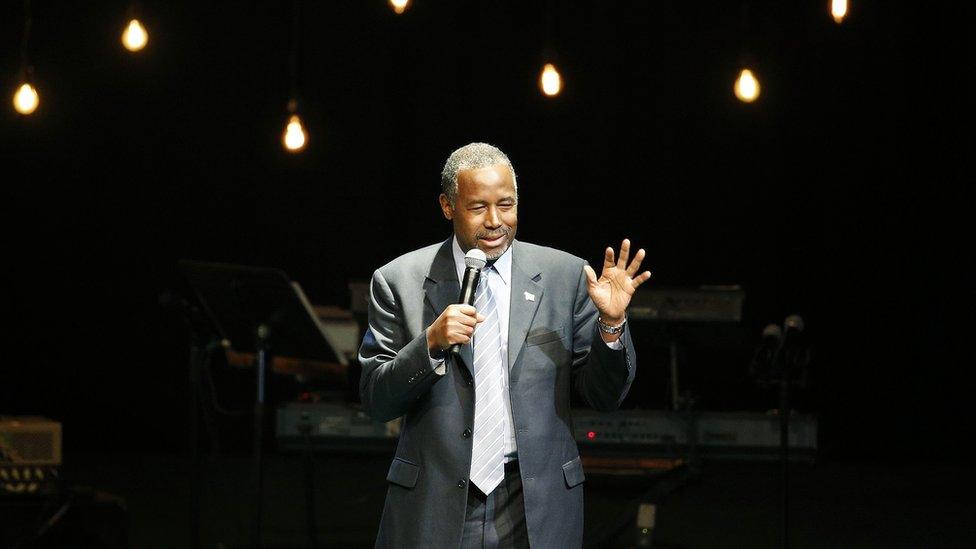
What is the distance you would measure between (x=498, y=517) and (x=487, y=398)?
0.24m

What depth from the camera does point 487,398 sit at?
2.52 metres

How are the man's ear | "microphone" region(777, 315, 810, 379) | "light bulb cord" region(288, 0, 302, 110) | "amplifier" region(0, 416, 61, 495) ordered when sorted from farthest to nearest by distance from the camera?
"light bulb cord" region(288, 0, 302, 110), "amplifier" region(0, 416, 61, 495), "microphone" region(777, 315, 810, 379), the man's ear

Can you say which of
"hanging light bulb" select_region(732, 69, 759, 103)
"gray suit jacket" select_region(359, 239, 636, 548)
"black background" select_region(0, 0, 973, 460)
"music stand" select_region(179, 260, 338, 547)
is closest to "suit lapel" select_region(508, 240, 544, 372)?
"gray suit jacket" select_region(359, 239, 636, 548)

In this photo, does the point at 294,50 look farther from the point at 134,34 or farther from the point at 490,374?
the point at 490,374

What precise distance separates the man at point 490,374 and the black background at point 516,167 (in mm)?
5633

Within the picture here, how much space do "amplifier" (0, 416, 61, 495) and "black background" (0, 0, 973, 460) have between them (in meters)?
3.44

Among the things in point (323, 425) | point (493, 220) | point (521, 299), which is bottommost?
point (323, 425)

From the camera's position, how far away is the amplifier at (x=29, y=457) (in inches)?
201

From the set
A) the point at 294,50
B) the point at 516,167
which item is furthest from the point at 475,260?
the point at 294,50

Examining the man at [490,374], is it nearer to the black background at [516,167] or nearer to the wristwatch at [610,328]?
the wristwatch at [610,328]

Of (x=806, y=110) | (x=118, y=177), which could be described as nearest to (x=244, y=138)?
(x=118, y=177)

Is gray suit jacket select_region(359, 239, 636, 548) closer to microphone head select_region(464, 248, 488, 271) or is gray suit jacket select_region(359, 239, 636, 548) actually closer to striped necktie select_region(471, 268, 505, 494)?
striped necktie select_region(471, 268, 505, 494)

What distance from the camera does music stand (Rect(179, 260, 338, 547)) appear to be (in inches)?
190

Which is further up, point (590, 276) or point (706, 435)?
point (590, 276)
